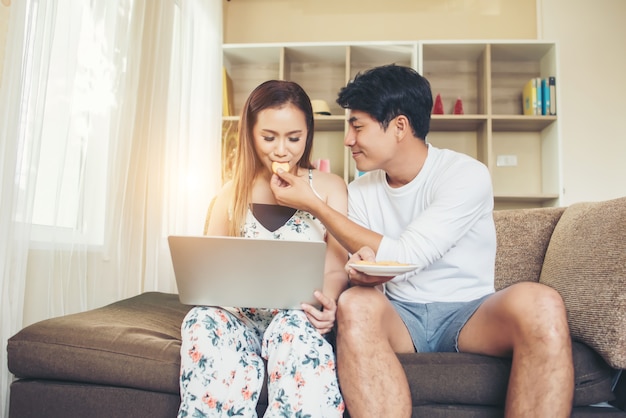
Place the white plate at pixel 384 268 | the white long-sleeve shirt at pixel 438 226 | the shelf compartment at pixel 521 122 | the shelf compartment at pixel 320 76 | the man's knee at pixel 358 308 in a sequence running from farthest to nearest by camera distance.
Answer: the shelf compartment at pixel 320 76
the shelf compartment at pixel 521 122
the white long-sleeve shirt at pixel 438 226
the man's knee at pixel 358 308
the white plate at pixel 384 268

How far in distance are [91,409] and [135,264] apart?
3.52ft

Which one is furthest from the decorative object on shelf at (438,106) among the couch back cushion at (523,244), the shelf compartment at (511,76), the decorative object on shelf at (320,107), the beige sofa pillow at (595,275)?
the beige sofa pillow at (595,275)

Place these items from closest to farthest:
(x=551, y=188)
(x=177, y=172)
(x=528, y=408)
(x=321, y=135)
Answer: (x=528, y=408), (x=177, y=172), (x=551, y=188), (x=321, y=135)

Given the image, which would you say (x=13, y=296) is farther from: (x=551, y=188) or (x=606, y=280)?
(x=551, y=188)

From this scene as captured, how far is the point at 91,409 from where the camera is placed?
1.26 meters

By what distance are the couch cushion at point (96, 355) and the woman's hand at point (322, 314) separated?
32 centimetres

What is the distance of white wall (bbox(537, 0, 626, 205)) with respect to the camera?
12.2ft

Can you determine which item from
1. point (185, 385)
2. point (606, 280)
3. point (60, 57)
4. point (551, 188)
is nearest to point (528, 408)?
point (606, 280)

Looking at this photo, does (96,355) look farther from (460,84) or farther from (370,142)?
(460,84)

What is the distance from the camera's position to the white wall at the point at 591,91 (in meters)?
3.72

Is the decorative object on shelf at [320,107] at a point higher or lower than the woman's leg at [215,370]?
higher

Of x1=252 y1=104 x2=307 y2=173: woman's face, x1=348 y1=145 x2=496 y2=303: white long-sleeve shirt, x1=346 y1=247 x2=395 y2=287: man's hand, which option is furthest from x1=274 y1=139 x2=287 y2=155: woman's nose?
x1=346 y1=247 x2=395 y2=287: man's hand

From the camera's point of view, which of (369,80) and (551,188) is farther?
(551,188)

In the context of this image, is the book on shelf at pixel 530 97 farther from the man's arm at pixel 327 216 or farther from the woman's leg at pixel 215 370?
the woman's leg at pixel 215 370
